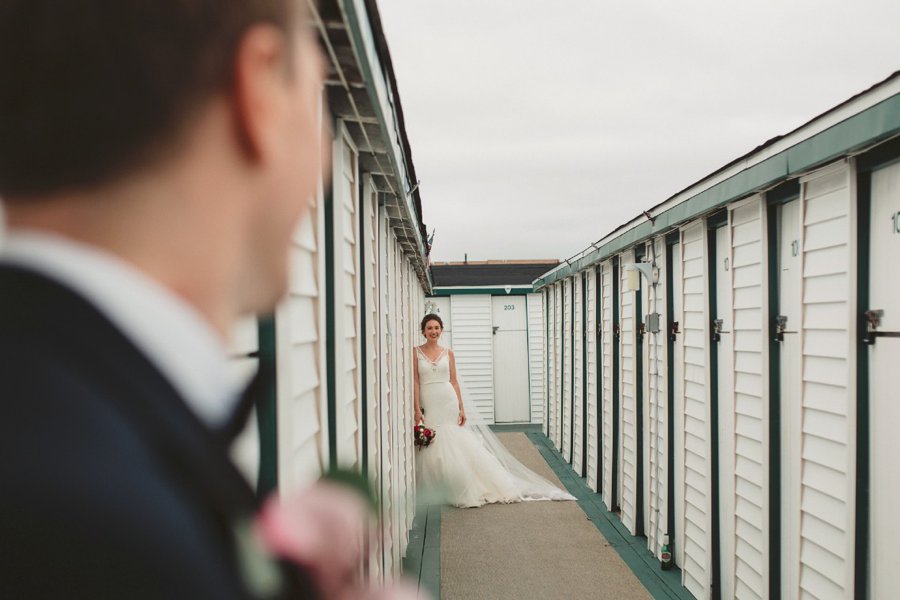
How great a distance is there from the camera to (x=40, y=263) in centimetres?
34

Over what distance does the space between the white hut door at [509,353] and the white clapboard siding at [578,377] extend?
5144mm

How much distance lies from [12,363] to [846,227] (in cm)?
401

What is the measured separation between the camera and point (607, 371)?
9391 millimetres

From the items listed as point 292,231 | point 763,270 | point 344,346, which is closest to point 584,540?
point 763,270

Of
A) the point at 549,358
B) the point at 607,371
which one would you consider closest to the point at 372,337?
the point at 607,371

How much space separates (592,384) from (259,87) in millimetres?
10443

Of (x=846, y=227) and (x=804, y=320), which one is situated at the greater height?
(x=846, y=227)

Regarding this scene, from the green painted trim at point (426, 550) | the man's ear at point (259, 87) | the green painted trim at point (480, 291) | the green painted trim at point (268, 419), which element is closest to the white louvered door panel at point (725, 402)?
the green painted trim at point (426, 550)

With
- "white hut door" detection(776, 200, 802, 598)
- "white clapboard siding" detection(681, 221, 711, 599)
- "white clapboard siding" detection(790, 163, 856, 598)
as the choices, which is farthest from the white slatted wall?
"white clapboard siding" detection(790, 163, 856, 598)

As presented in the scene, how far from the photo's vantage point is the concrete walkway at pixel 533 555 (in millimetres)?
6172

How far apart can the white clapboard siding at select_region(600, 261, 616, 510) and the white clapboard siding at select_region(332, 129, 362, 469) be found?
6.01 m

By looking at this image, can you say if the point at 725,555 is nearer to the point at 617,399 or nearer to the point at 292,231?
the point at 617,399

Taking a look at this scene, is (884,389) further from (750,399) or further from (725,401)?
(725,401)

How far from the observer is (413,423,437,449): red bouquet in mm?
8453
